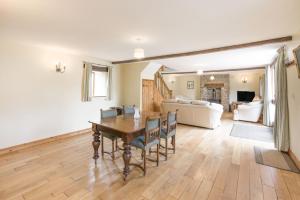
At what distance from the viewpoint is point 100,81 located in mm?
5383

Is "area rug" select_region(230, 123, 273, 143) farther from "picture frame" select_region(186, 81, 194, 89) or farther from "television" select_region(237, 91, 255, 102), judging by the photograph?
"picture frame" select_region(186, 81, 194, 89)

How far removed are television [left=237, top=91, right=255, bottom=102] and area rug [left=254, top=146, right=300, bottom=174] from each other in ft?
19.8

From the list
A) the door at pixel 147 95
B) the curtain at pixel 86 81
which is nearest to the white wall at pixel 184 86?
the door at pixel 147 95

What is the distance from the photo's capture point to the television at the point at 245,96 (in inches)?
342

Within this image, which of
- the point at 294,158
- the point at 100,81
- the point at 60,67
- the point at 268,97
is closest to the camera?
the point at 294,158

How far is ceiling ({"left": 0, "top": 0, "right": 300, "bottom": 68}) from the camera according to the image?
1850 millimetres

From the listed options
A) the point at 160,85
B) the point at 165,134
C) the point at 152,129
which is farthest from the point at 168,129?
the point at 160,85

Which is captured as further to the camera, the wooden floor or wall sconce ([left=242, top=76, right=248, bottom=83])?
wall sconce ([left=242, top=76, right=248, bottom=83])

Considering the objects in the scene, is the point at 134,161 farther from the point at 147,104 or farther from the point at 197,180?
the point at 147,104

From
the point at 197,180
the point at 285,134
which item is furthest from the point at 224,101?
the point at 197,180

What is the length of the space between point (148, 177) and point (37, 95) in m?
3.25

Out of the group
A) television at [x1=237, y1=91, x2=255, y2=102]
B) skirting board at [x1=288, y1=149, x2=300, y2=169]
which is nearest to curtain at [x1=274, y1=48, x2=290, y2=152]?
skirting board at [x1=288, y1=149, x2=300, y2=169]

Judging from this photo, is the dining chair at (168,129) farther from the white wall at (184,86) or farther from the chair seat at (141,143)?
the white wall at (184,86)

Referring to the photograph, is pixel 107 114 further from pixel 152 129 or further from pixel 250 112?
pixel 250 112
